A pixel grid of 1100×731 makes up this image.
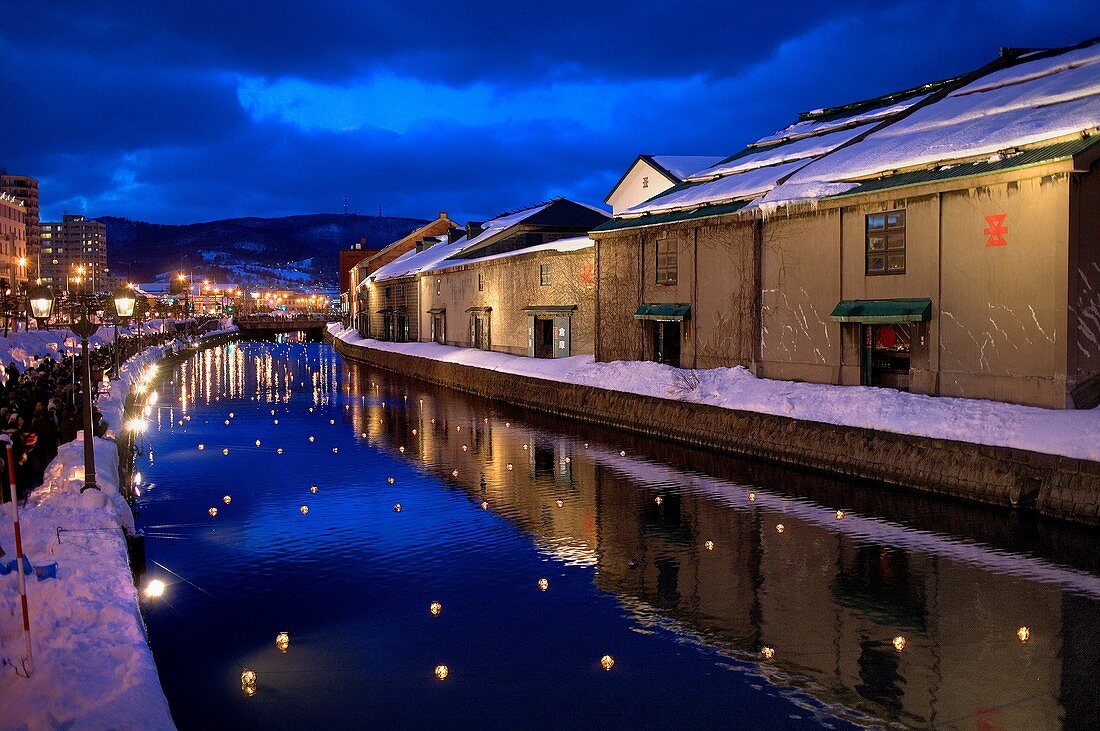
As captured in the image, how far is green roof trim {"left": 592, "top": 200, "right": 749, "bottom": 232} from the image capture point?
105ft

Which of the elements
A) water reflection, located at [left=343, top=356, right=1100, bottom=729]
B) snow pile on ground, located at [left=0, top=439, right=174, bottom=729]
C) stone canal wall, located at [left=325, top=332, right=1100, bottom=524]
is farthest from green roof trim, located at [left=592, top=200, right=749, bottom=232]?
snow pile on ground, located at [left=0, top=439, right=174, bottom=729]

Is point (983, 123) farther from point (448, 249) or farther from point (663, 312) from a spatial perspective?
point (448, 249)

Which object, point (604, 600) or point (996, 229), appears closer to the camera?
point (604, 600)

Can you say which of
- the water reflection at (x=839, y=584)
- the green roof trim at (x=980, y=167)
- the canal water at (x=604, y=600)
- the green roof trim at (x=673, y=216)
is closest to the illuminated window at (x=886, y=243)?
the green roof trim at (x=980, y=167)

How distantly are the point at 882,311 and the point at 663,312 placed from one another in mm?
11053

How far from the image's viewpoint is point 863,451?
70.7 feet

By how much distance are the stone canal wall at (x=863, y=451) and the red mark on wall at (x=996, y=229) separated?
5.48 m

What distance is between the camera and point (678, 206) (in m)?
35.7

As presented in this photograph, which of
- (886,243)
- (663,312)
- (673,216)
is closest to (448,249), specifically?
(673,216)

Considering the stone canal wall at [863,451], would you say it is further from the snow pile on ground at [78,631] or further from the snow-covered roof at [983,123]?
the snow pile on ground at [78,631]

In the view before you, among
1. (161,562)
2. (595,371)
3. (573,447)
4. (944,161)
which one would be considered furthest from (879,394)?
(161,562)

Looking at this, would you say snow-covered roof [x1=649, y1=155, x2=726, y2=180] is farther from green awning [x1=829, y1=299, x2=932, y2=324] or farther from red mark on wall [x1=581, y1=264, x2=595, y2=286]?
green awning [x1=829, y1=299, x2=932, y2=324]

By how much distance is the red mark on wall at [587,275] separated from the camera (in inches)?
1699

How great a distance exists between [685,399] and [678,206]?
10060mm
